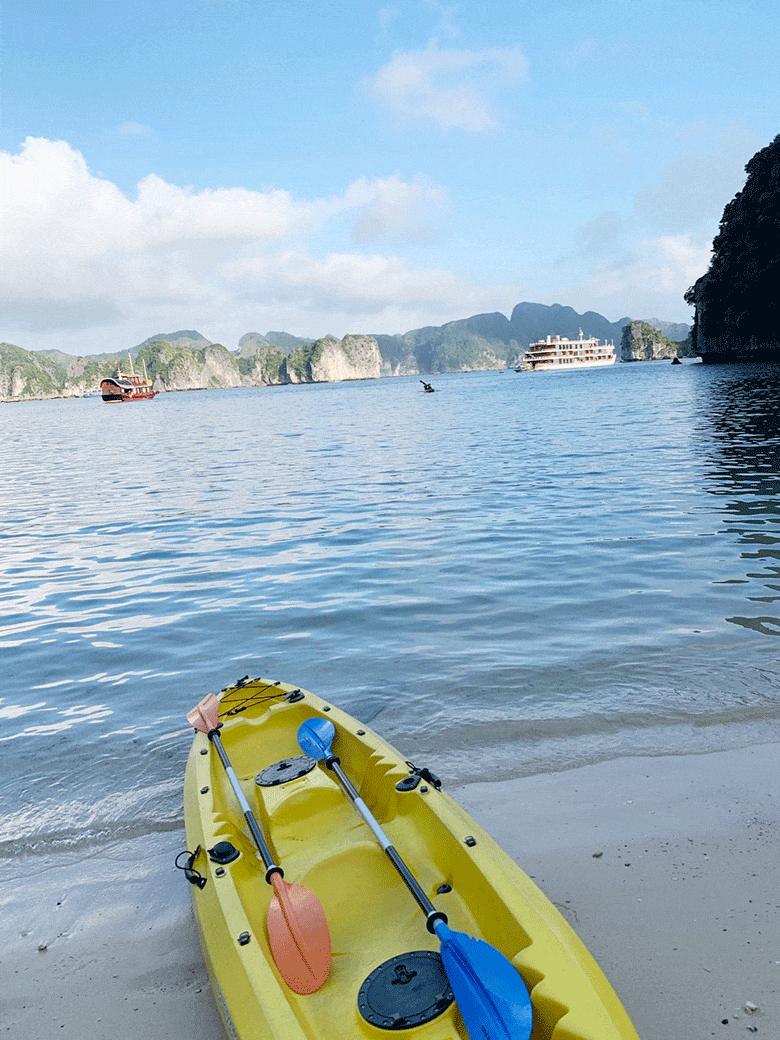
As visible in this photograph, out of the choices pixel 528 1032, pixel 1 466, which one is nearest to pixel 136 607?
pixel 528 1032

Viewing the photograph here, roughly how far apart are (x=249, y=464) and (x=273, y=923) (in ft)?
84.2

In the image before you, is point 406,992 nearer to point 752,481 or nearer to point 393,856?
point 393,856

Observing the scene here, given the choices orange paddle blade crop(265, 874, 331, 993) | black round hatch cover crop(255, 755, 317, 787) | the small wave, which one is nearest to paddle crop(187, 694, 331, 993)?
orange paddle blade crop(265, 874, 331, 993)

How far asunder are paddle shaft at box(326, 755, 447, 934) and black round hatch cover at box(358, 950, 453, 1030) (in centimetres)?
16

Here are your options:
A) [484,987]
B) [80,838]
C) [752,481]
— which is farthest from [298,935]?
[752,481]

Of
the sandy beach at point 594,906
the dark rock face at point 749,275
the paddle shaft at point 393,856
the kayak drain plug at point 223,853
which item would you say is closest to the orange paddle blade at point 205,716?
the sandy beach at point 594,906

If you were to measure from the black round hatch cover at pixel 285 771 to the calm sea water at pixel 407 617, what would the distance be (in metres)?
1.00

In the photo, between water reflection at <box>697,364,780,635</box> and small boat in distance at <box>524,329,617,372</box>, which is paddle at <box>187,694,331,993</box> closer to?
water reflection at <box>697,364,780,635</box>

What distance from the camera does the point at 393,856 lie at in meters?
3.69

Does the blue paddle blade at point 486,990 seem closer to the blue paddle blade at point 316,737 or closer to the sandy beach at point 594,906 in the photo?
the sandy beach at point 594,906

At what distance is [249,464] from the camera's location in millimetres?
28188

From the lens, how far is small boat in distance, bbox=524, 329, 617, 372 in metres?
158

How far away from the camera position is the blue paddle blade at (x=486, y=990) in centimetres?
261

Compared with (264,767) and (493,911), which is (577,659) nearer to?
(264,767)
